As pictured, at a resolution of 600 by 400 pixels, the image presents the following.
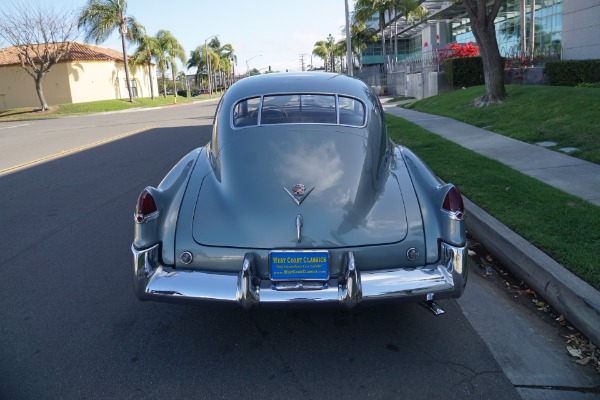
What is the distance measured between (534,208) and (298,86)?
288cm

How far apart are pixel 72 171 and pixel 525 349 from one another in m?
9.01

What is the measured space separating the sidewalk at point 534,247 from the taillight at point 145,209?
9.59 ft

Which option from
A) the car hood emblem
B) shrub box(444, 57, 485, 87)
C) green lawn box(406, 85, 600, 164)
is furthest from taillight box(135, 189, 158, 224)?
shrub box(444, 57, 485, 87)

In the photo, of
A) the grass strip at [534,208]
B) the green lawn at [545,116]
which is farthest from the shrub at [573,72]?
the grass strip at [534,208]

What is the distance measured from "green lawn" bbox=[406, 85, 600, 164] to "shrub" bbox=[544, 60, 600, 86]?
75.8 inches

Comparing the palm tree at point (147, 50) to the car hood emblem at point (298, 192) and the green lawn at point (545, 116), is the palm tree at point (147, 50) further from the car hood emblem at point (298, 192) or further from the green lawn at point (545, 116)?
the car hood emblem at point (298, 192)

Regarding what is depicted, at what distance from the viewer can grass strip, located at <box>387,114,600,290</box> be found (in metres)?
4.26

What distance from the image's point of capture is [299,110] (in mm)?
4469

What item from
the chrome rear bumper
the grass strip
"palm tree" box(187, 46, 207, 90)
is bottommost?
the grass strip

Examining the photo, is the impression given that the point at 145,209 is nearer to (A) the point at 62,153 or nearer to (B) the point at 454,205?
(B) the point at 454,205

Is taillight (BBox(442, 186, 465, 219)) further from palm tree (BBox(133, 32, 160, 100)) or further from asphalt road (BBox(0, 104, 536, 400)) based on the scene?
palm tree (BBox(133, 32, 160, 100))

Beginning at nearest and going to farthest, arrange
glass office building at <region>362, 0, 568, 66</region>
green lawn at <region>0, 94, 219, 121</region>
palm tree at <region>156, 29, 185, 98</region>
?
glass office building at <region>362, 0, 568, 66</region> < green lawn at <region>0, 94, 219, 121</region> < palm tree at <region>156, 29, 185, 98</region>

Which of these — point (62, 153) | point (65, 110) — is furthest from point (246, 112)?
point (65, 110)

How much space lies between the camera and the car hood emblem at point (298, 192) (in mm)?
3412
